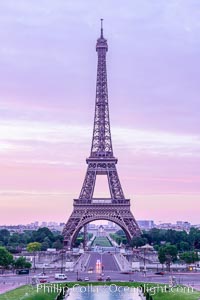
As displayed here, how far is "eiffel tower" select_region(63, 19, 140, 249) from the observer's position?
81812mm

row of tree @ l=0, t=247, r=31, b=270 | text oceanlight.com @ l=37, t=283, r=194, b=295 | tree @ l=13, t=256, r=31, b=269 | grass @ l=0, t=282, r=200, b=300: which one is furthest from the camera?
tree @ l=13, t=256, r=31, b=269

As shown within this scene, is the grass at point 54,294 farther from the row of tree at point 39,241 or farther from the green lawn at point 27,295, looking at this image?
the row of tree at point 39,241

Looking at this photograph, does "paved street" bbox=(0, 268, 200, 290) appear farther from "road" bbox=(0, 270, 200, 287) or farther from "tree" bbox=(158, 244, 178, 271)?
"tree" bbox=(158, 244, 178, 271)

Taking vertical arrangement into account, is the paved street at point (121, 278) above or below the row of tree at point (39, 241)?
below

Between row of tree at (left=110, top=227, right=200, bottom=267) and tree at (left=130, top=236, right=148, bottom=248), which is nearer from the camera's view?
row of tree at (left=110, top=227, right=200, bottom=267)

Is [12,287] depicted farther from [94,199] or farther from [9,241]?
[9,241]

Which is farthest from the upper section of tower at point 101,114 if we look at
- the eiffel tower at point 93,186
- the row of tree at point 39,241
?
the row of tree at point 39,241

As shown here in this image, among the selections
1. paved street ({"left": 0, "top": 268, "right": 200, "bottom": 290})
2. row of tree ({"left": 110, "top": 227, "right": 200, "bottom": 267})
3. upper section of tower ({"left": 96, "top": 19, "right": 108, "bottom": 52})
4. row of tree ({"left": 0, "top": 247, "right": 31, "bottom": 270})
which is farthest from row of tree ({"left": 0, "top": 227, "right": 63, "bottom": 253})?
paved street ({"left": 0, "top": 268, "right": 200, "bottom": 290})

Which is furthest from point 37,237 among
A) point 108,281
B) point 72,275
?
point 108,281

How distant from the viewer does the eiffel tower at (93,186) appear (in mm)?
81812

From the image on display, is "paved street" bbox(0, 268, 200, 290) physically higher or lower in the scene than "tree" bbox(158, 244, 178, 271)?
lower

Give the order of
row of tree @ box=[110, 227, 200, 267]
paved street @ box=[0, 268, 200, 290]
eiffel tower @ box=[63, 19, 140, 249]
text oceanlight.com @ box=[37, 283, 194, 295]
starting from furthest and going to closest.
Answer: eiffel tower @ box=[63, 19, 140, 249] < row of tree @ box=[110, 227, 200, 267] < paved street @ box=[0, 268, 200, 290] < text oceanlight.com @ box=[37, 283, 194, 295]

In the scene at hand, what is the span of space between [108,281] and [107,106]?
120ft

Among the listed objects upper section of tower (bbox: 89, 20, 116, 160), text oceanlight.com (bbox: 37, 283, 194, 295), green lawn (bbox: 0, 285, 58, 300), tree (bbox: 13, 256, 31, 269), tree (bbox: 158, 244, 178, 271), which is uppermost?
upper section of tower (bbox: 89, 20, 116, 160)
